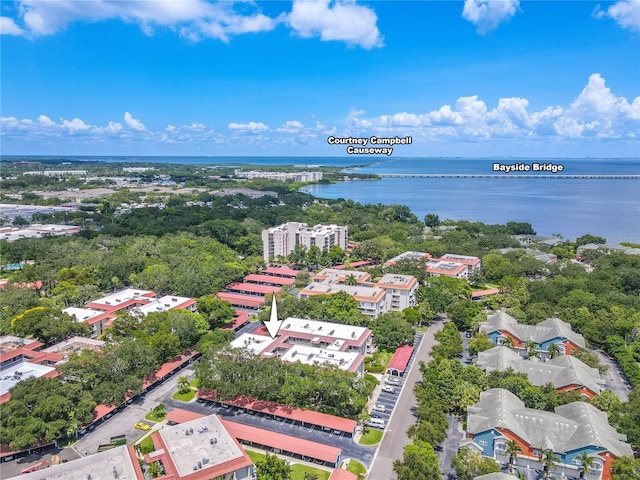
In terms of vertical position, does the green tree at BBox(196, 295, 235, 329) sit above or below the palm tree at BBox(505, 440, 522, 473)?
above

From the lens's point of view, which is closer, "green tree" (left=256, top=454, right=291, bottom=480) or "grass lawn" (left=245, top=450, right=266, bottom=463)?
"green tree" (left=256, top=454, right=291, bottom=480)

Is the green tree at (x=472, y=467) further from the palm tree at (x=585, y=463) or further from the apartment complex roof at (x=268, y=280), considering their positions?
the apartment complex roof at (x=268, y=280)

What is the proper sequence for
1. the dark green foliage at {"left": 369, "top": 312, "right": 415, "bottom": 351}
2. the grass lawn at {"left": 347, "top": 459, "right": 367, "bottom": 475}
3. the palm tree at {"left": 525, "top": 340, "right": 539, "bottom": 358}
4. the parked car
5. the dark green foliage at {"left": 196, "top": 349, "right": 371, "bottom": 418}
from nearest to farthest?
the parked car
the grass lawn at {"left": 347, "top": 459, "right": 367, "bottom": 475}
the dark green foliage at {"left": 196, "top": 349, "right": 371, "bottom": 418}
the palm tree at {"left": 525, "top": 340, "right": 539, "bottom": 358}
the dark green foliage at {"left": 369, "top": 312, "right": 415, "bottom": 351}

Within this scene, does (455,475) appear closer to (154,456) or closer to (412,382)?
(412,382)

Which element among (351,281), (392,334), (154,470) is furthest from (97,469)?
(351,281)

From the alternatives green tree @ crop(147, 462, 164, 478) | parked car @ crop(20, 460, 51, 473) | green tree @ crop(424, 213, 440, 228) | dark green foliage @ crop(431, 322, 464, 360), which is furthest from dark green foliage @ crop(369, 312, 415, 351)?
green tree @ crop(424, 213, 440, 228)

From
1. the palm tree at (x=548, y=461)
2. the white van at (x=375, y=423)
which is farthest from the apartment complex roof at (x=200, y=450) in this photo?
the palm tree at (x=548, y=461)

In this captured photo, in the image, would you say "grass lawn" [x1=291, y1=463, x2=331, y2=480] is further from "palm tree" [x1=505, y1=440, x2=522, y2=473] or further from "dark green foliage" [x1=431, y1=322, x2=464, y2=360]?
"dark green foliage" [x1=431, y1=322, x2=464, y2=360]
